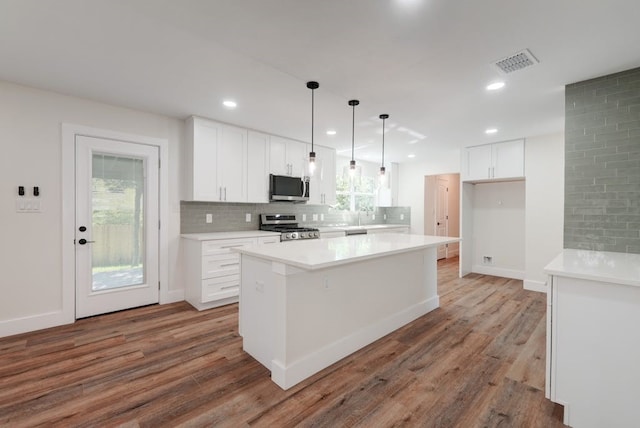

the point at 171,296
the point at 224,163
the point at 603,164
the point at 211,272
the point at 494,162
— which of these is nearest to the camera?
the point at 603,164

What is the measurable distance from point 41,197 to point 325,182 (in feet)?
12.8

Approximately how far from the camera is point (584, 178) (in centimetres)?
272

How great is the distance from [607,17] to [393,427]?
2.86 metres

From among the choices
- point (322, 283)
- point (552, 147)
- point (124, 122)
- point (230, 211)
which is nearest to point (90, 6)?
point (124, 122)

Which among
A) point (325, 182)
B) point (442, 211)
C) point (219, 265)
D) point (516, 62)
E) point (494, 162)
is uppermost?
point (516, 62)

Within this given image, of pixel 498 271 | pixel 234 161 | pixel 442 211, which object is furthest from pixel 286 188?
pixel 442 211

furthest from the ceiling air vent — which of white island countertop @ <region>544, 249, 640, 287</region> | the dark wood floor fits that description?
the dark wood floor

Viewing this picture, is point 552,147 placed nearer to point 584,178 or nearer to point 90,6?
point 584,178

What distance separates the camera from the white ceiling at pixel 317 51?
178 cm

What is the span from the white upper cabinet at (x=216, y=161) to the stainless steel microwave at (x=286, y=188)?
456 millimetres

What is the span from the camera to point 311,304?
224cm

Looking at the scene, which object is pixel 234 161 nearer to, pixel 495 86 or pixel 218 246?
pixel 218 246

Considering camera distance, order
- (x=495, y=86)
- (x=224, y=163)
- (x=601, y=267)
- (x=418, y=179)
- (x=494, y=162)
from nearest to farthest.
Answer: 1. (x=601, y=267)
2. (x=495, y=86)
3. (x=224, y=163)
4. (x=494, y=162)
5. (x=418, y=179)

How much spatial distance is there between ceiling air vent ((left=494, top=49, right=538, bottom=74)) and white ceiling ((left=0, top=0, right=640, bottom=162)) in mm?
65
